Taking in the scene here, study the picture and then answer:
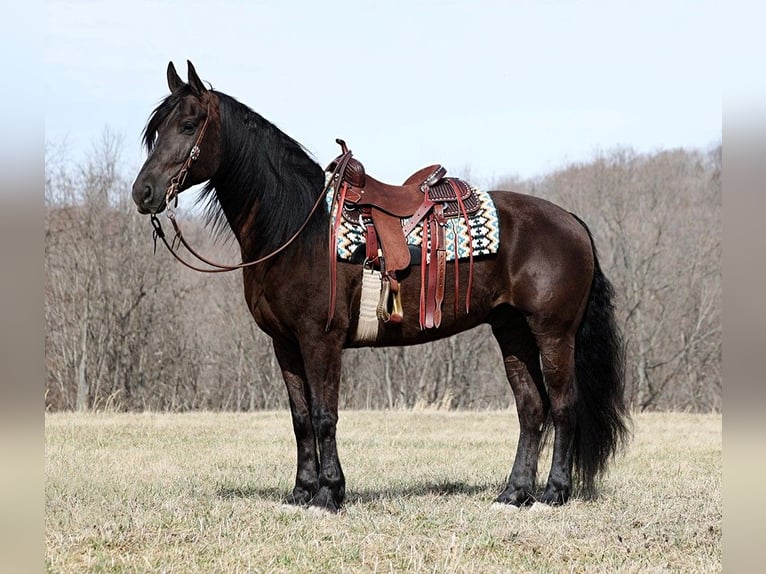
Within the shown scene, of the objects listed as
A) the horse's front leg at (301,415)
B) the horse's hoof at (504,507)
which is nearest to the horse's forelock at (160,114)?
the horse's front leg at (301,415)

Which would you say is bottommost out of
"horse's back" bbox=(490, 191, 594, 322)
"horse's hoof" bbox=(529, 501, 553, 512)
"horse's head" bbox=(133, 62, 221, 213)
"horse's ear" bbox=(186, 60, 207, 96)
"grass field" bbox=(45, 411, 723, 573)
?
"grass field" bbox=(45, 411, 723, 573)

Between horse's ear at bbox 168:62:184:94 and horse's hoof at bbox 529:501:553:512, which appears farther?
horse's hoof at bbox 529:501:553:512

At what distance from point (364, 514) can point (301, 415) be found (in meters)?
0.86

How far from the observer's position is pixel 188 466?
26.3 ft

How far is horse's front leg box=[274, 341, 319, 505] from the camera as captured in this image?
6.02m

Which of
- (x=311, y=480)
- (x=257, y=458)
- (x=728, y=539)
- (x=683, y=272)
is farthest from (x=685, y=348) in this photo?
(x=728, y=539)

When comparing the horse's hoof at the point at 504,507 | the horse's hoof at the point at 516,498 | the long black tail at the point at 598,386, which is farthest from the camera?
the long black tail at the point at 598,386

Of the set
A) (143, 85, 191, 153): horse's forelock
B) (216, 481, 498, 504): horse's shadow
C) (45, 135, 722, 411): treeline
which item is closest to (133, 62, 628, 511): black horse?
(143, 85, 191, 153): horse's forelock

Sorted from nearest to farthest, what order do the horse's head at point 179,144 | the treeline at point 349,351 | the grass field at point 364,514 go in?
the grass field at point 364,514
the horse's head at point 179,144
the treeline at point 349,351

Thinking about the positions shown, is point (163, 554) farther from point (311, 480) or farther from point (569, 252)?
point (569, 252)

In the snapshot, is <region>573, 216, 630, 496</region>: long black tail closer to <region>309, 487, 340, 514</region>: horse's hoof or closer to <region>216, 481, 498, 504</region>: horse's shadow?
<region>216, 481, 498, 504</region>: horse's shadow

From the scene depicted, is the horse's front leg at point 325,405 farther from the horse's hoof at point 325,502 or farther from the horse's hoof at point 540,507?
the horse's hoof at point 540,507

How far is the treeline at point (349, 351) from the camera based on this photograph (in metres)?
23.4

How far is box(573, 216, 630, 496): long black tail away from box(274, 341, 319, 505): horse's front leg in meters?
2.08
